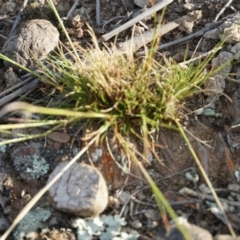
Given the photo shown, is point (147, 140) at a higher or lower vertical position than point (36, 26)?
lower

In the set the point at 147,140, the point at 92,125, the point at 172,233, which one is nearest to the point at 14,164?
the point at 92,125

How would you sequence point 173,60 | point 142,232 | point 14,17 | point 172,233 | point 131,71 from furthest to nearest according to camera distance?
point 14,17, point 173,60, point 131,71, point 142,232, point 172,233

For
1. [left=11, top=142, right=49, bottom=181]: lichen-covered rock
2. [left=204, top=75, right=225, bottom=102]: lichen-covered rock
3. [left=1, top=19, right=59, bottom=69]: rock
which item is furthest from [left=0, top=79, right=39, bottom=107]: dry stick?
[left=204, top=75, right=225, bottom=102]: lichen-covered rock

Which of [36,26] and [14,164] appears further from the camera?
[36,26]

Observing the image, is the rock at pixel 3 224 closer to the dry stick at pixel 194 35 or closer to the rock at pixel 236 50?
the dry stick at pixel 194 35

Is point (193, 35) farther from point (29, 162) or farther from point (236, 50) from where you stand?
Answer: point (29, 162)

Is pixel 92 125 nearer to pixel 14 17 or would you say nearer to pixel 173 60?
pixel 173 60

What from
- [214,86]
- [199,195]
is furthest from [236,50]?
[199,195]
